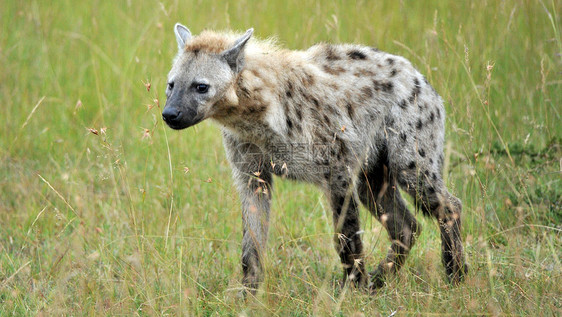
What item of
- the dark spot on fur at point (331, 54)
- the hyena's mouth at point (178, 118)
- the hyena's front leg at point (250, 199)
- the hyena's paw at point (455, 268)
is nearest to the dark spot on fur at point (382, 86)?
the dark spot on fur at point (331, 54)

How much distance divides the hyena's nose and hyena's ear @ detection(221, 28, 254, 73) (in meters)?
0.44

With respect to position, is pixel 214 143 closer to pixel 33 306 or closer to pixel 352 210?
pixel 352 210

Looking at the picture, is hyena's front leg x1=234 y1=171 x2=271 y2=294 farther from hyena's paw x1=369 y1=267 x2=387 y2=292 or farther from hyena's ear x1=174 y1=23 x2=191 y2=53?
hyena's ear x1=174 y1=23 x2=191 y2=53

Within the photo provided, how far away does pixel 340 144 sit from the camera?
3676mm

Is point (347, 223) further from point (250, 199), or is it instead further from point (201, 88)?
point (201, 88)

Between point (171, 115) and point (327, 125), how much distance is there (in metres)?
0.92

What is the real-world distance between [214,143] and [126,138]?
0.72m

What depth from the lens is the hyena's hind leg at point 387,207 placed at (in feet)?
12.5

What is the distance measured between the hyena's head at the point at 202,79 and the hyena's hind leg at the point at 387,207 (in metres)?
1.01

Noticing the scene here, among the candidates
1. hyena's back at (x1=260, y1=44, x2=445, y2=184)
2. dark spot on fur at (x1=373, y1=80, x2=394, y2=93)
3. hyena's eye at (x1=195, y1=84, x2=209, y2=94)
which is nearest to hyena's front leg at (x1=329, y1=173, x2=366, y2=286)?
hyena's back at (x1=260, y1=44, x2=445, y2=184)

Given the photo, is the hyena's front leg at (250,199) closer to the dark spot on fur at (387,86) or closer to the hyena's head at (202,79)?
the hyena's head at (202,79)

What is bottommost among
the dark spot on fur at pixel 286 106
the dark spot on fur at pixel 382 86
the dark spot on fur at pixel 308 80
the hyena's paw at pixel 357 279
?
the hyena's paw at pixel 357 279

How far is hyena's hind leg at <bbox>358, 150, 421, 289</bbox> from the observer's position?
3.80 m

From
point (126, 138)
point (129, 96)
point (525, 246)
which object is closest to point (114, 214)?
point (126, 138)
